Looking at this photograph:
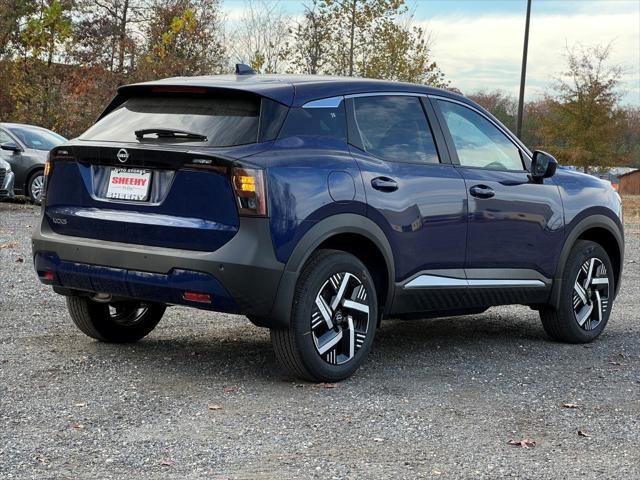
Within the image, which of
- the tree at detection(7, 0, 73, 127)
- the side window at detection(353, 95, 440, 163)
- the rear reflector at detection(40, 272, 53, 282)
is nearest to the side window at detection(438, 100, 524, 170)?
the side window at detection(353, 95, 440, 163)

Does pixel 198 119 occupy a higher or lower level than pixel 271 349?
higher

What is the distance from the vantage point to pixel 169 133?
18.9 ft

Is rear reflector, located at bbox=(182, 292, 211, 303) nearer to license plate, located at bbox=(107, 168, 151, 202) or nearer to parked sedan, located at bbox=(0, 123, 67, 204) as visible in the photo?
license plate, located at bbox=(107, 168, 151, 202)

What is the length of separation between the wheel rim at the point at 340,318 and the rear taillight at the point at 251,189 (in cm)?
64

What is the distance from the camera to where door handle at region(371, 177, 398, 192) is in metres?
6.00

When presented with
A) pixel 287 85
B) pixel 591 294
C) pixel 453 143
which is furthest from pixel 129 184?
pixel 591 294

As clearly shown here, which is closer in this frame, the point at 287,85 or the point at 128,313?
the point at 287,85

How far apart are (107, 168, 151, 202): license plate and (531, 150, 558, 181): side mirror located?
2818 mm

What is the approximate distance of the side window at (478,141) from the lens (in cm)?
683

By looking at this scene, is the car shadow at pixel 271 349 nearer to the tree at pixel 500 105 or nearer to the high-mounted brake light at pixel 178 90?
the high-mounted brake light at pixel 178 90

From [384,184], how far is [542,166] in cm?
160

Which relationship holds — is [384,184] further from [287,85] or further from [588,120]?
[588,120]

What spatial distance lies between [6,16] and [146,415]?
30788 mm

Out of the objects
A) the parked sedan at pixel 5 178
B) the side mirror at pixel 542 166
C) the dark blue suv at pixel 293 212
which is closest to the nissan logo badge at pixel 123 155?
the dark blue suv at pixel 293 212
